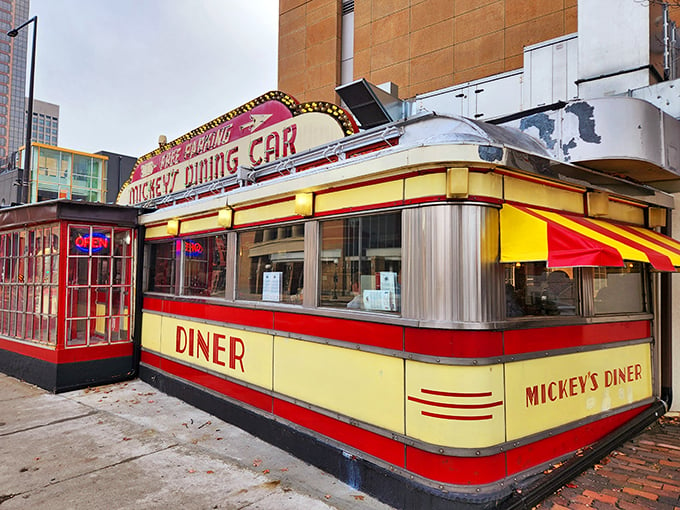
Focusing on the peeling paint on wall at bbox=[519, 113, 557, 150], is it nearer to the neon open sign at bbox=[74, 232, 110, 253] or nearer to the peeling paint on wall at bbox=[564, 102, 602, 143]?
the peeling paint on wall at bbox=[564, 102, 602, 143]

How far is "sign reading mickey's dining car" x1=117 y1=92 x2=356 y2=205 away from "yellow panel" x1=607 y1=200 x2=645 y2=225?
3.14 m

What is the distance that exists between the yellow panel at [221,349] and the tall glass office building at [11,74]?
387 feet

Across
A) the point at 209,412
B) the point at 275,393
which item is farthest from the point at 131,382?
Answer: the point at 275,393

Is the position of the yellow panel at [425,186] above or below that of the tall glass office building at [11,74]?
below

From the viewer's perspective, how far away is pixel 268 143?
7.05 meters

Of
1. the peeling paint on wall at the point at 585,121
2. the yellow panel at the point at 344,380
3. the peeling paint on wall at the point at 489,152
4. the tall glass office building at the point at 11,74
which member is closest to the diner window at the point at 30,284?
the yellow panel at the point at 344,380

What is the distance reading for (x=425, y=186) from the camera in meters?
3.55

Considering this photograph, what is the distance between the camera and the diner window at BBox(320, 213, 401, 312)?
386 cm

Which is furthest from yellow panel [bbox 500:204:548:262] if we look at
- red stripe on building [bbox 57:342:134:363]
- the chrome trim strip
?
red stripe on building [bbox 57:342:134:363]

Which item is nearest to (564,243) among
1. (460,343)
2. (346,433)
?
(460,343)

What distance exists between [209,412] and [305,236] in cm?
292

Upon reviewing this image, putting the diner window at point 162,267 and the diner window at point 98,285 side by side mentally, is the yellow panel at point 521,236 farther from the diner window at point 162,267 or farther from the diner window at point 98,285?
the diner window at point 98,285

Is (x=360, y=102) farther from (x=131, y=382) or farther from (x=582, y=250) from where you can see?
(x=131, y=382)

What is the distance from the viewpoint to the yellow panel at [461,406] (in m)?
3.32
